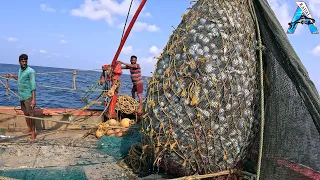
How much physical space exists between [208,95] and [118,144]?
3.09 meters

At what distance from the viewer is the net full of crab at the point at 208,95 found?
362 cm

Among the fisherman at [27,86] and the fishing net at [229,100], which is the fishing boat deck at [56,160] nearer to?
the fisherman at [27,86]

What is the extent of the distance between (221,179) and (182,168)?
0.51m

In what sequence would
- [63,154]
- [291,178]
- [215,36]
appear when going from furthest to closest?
[63,154] → [215,36] → [291,178]

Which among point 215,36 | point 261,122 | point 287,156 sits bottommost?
point 287,156

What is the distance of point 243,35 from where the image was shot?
3809 mm

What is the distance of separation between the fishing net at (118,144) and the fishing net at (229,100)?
1.93 meters

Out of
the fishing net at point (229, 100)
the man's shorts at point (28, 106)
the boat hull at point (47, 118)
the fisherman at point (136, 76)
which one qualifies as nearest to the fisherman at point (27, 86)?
the man's shorts at point (28, 106)

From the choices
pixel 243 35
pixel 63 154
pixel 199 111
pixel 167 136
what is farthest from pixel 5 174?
pixel 243 35

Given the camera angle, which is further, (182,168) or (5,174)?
(5,174)

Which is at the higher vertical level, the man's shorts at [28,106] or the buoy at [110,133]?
the man's shorts at [28,106]

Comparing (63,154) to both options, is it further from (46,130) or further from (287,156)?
(287,156)

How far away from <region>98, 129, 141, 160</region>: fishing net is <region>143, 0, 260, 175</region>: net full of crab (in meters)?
1.94

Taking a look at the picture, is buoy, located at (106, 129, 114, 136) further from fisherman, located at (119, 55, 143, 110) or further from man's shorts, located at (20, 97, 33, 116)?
fisherman, located at (119, 55, 143, 110)
